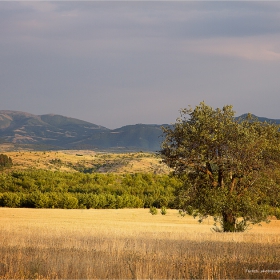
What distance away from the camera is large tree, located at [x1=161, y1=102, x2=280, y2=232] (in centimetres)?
2877

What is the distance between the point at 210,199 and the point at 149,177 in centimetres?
7655

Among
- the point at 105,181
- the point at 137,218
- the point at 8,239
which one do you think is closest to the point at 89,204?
the point at 137,218

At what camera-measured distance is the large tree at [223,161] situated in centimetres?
2877

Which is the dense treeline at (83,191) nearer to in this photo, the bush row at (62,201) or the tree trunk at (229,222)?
the bush row at (62,201)

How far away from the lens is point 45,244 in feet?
67.5

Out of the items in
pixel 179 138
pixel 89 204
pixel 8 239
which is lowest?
pixel 89 204

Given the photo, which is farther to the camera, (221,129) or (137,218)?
(137,218)

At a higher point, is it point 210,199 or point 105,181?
point 210,199

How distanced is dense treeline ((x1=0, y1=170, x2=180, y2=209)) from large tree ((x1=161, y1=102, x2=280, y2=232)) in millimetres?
31191

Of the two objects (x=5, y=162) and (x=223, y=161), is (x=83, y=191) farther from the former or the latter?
(x=223, y=161)

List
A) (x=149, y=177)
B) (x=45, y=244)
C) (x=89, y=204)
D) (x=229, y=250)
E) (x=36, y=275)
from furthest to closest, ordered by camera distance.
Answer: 1. (x=149, y=177)
2. (x=89, y=204)
3. (x=45, y=244)
4. (x=229, y=250)
5. (x=36, y=275)

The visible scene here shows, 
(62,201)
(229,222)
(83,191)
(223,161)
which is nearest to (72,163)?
(83,191)

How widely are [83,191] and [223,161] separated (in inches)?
2347

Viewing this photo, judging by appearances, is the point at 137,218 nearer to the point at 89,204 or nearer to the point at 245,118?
the point at 89,204
